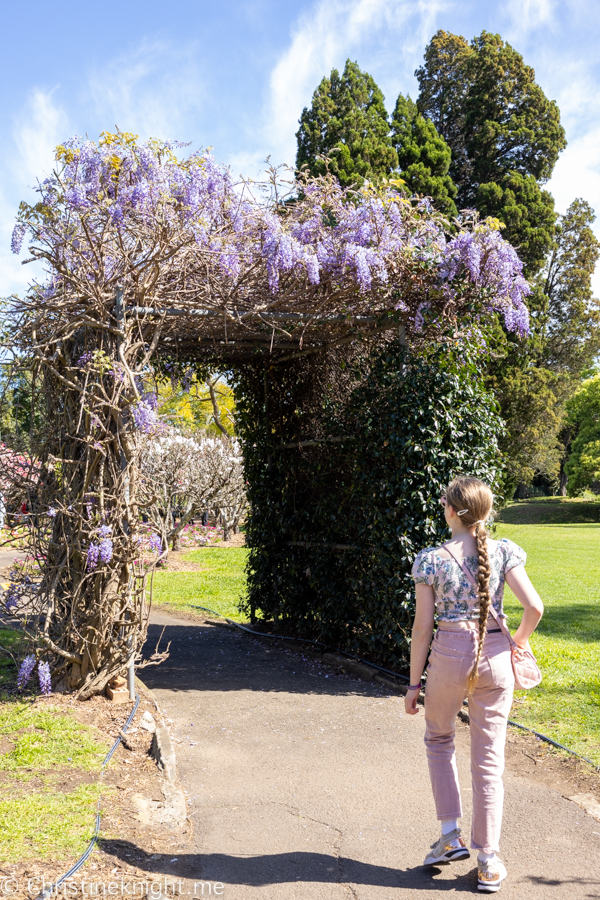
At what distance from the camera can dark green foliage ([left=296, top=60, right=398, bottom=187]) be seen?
16281 millimetres

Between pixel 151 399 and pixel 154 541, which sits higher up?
pixel 151 399

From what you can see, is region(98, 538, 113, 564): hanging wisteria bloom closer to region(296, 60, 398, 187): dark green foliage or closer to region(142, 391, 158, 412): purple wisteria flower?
region(142, 391, 158, 412): purple wisteria flower

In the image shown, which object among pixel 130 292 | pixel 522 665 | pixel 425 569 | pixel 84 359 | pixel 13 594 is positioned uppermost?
pixel 130 292

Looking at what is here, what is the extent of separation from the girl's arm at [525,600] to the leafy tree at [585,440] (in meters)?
33.4

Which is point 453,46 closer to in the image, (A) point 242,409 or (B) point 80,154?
(A) point 242,409

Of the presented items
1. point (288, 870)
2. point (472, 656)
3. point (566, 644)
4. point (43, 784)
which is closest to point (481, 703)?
point (472, 656)

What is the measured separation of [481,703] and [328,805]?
131 centimetres

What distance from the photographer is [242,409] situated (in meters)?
8.36

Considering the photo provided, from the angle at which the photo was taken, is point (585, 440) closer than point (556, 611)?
No

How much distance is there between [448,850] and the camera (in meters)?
3.02

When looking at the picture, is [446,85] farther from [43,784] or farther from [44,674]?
[43,784]

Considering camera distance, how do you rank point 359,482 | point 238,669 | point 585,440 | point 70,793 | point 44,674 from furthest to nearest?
point 585,440, point 238,669, point 359,482, point 44,674, point 70,793

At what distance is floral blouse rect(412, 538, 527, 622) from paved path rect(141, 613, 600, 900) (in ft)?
3.75

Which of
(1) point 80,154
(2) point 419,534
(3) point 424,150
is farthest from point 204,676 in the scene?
(3) point 424,150
